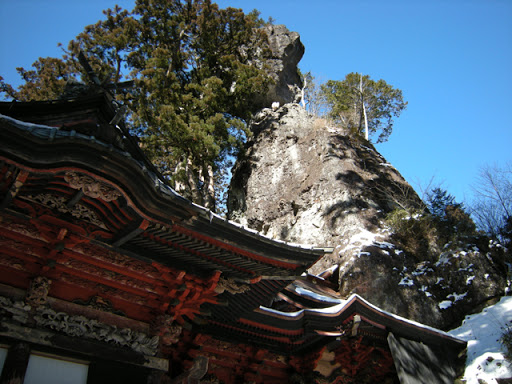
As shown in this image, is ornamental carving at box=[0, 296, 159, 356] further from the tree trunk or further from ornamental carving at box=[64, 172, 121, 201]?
the tree trunk

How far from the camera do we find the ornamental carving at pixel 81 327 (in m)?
4.78

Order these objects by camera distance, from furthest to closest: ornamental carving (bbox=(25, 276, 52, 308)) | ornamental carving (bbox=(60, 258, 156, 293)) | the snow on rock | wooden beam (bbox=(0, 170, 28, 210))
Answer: the snow on rock < ornamental carving (bbox=(60, 258, 156, 293)) < ornamental carving (bbox=(25, 276, 52, 308)) < wooden beam (bbox=(0, 170, 28, 210))

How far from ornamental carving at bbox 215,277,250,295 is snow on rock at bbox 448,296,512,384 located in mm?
6035

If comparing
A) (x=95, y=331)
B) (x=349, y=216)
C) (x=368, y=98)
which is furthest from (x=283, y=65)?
(x=95, y=331)

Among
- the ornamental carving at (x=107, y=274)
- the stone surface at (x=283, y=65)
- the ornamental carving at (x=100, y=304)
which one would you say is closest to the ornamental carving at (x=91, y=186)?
the ornamental carving at (x=107, y=274)

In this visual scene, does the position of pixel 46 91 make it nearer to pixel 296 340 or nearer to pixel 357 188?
pixel 357 188

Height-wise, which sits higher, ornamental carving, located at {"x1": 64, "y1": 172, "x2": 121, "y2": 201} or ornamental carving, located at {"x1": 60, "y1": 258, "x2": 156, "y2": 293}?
ornamental carving, located at {"x1": 64, "y1": 172, "x2": 121, "y2": 201}

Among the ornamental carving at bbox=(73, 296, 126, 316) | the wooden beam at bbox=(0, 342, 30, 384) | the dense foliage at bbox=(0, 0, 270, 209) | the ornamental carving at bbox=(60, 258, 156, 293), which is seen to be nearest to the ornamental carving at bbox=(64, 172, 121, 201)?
the ornamental carving at bbox=(60, 258, 156, 293)

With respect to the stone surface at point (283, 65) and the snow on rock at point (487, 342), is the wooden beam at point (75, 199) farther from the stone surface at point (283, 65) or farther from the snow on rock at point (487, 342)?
the stone surface at point (283, 65)

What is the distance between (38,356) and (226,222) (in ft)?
9.33

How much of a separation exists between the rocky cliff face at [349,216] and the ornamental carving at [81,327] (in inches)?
286

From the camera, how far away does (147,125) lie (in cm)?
1680

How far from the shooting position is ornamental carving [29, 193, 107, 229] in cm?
482

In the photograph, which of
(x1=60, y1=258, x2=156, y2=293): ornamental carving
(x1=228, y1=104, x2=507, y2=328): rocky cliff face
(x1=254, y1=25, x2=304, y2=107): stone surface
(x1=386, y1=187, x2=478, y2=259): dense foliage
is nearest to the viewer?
(x1=60, y1=258, x2=156, y2=293): ornamental carving
